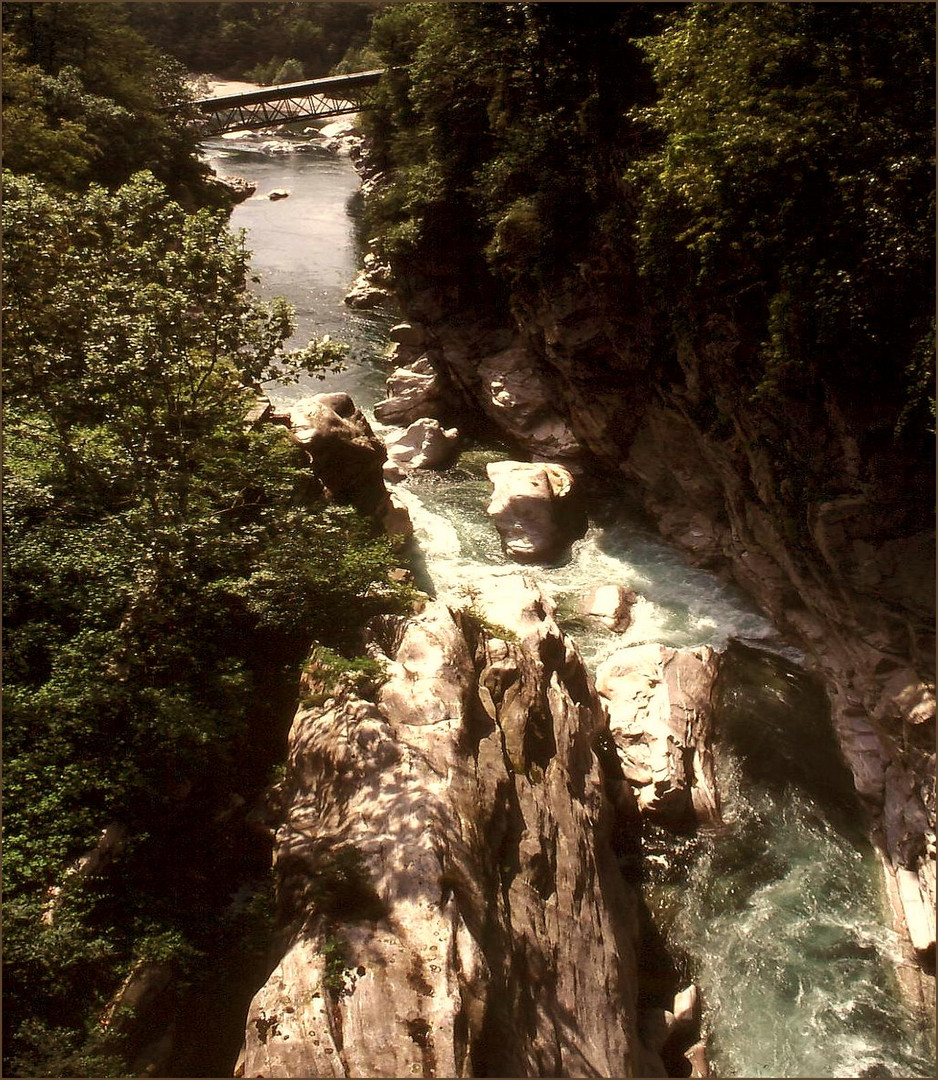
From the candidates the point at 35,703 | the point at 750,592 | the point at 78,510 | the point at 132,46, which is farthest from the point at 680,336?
the point at 132,46

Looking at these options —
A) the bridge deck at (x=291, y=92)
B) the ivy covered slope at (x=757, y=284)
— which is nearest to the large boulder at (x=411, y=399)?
the ivy covered slope at (x=757, y=284)

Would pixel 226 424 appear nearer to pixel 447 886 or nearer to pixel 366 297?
pixel 447 886

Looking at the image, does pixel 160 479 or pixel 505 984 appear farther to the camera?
pixel 160 479

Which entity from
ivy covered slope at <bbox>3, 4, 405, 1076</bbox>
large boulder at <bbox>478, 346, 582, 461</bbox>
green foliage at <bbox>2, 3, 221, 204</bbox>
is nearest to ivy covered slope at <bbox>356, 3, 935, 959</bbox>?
large boulder at <bbox>478, 346, 582, 461</bbox>

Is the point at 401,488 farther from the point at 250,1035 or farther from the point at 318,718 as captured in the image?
the point at 250,1035

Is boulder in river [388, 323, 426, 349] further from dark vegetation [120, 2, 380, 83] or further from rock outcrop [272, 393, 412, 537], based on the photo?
dark vegetation [120, 2, 380, 83]

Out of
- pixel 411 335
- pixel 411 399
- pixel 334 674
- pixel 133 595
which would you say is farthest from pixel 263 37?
pixel 334 674
